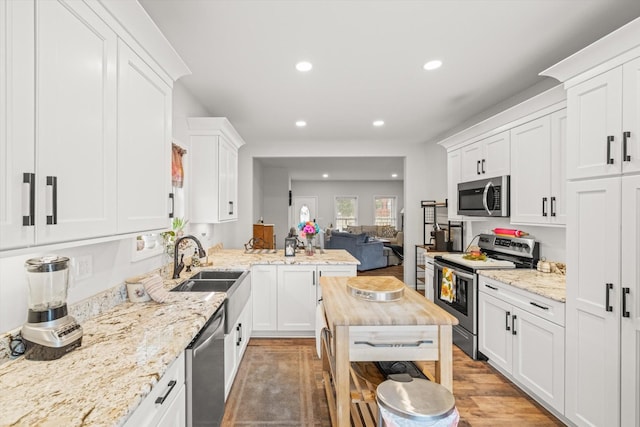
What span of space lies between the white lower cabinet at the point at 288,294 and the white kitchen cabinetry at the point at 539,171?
1779 millimetres

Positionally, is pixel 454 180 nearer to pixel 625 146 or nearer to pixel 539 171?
pixel 539 171

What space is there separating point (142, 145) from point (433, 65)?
2.29m

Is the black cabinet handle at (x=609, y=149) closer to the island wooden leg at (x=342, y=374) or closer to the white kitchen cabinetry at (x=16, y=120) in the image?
the island wooden leg at (x=342, y=374)

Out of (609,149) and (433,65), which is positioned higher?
(433,65)

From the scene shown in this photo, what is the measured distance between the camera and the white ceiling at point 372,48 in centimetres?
188

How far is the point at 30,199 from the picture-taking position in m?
0.90

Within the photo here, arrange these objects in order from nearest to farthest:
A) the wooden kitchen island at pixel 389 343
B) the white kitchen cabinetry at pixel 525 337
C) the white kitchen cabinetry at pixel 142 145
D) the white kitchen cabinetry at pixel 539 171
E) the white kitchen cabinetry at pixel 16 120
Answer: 1. the white kitchen cabinetry at pixel 16 120
2. the white kitchen cabinetry at pixel 142 145
3. the wooden kitchen island at pixel 389 343
4. the white kitchen cabinetry at pixel 525 337
5. the white kitchen cabinetry at pixel 539 171

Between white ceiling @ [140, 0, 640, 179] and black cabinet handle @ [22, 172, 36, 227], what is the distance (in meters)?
1.46

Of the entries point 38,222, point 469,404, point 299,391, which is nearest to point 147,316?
point 38,222

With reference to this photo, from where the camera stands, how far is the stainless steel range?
9.74 feet

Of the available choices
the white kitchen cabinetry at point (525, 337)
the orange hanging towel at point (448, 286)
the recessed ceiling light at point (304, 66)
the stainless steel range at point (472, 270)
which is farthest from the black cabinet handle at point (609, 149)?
the recessed ceiling light at point (304, 66)

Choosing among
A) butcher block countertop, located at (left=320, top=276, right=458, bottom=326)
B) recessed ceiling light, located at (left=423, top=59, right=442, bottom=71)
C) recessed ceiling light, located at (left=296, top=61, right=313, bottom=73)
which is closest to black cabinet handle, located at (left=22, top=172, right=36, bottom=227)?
butcher block countertop, located at (left=320, top=276, right=458, bottom=326)

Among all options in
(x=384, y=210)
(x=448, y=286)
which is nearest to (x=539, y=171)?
(x=448, y=286)

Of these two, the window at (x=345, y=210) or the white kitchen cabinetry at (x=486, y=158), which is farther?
the window at (x=345, y=210)
